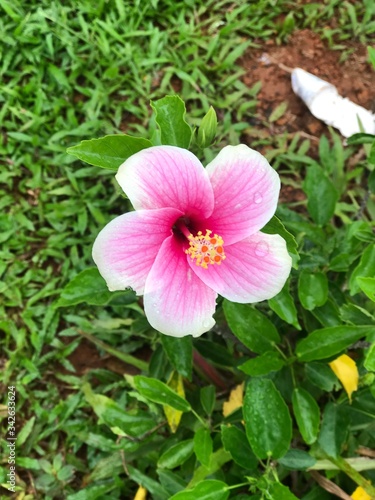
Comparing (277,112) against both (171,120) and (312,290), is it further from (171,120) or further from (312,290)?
(171,120)

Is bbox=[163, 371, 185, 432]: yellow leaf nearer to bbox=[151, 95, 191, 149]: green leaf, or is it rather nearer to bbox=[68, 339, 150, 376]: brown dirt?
bbox=[68, 339, 150, 376]: brown dirt

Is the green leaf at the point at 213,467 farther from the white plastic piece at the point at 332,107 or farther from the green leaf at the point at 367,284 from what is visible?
the white plastic piece at the point at 332,107

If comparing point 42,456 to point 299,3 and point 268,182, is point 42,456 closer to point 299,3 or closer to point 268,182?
point 268,182

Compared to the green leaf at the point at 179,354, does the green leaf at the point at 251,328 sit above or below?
Result: above

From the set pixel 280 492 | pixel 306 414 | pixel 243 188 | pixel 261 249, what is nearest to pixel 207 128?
pixel 243 188

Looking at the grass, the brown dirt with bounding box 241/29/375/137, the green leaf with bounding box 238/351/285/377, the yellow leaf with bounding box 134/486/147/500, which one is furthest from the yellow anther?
the brown dirt with bounding box 241/29/375/137

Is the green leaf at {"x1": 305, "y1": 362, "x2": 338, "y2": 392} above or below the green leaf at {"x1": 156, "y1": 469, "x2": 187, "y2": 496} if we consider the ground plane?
above

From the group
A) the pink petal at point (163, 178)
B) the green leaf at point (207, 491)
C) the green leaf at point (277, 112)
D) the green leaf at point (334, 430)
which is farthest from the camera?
the green leaf at point (277, 112)

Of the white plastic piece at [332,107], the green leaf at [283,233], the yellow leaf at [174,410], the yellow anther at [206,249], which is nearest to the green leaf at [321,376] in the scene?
the yellow leaf at [174,410]
